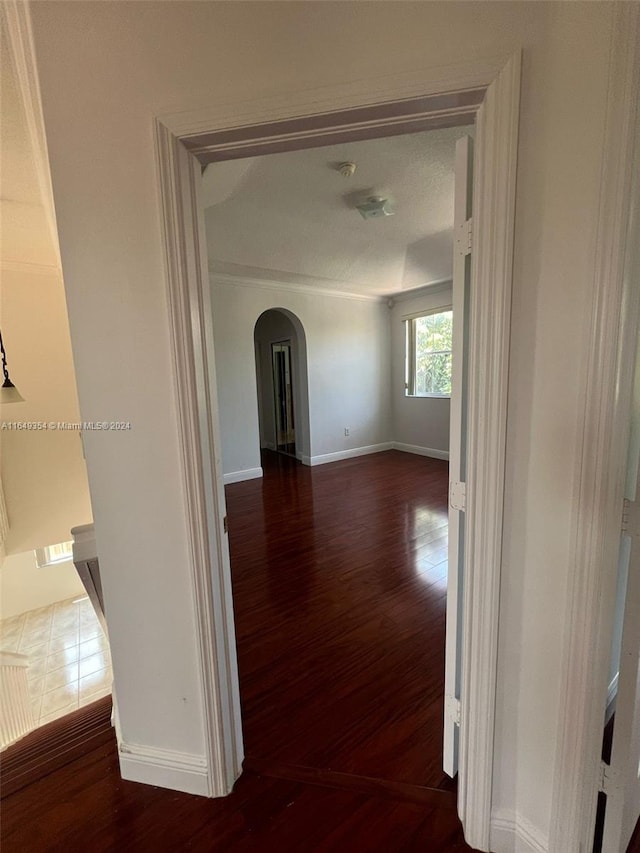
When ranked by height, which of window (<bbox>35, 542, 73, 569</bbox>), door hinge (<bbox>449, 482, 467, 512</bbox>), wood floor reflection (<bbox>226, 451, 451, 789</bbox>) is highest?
door hinge (<bbox>449, 482, 467, 512</bbox>)

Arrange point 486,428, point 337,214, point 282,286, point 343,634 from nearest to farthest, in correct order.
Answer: point 486,428 < point 343,634 < point 337,214 < point 282,286

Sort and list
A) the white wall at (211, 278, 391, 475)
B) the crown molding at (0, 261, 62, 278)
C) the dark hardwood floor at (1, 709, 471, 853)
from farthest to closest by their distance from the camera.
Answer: the white wall at (211, 278, 391, 475) < the crown molding at (0, 261, 62, 278) < the dark hardwood floor at (1, 709, 471, 853)

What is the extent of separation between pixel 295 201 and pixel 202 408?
262 centimetres

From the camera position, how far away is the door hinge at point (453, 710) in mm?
1170

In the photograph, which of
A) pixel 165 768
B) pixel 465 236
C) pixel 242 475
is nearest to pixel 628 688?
pixel 465 236

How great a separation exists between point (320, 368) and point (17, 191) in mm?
3779

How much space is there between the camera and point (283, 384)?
6531 mm

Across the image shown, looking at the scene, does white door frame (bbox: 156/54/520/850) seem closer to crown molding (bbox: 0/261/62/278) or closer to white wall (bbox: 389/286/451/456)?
crown molding (bbox: 0/261/62/278)

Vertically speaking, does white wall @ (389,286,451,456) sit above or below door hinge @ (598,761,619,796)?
above

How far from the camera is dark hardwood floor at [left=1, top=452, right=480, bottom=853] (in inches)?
44.7

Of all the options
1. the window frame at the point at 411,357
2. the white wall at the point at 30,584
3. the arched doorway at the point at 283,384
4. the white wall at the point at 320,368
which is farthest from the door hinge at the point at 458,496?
the white wall at the point at 30,584

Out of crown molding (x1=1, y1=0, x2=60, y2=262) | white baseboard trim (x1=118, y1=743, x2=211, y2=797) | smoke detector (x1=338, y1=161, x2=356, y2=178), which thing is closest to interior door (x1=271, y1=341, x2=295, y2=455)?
smoke detector (x1=338, y1=161, x2=356, y2=178)

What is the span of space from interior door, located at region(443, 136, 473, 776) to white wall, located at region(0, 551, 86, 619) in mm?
7379

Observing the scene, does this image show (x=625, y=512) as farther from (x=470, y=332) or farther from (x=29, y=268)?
(x=29, y=268)
